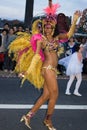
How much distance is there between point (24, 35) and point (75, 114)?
6.72 ft

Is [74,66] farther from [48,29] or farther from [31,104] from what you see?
[48,29]

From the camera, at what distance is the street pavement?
288 inches

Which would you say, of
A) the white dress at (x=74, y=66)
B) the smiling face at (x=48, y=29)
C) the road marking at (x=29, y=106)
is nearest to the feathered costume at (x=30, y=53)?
the smiling face at (x=48, y=29)

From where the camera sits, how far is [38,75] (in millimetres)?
7039

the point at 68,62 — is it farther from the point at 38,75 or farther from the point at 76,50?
the point at 38,75

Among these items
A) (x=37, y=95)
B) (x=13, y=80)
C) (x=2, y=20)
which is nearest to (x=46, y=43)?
(x=37, y=95)

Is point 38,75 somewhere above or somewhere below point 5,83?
above

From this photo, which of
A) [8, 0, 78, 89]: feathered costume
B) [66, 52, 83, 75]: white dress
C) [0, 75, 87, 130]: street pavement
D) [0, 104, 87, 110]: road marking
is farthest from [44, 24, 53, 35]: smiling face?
[66, 52, 83, 75]: white dress

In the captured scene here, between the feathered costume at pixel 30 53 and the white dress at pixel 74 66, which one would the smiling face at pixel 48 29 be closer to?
the feathered costume at pixel 30 53

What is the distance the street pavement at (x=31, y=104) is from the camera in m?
7.31

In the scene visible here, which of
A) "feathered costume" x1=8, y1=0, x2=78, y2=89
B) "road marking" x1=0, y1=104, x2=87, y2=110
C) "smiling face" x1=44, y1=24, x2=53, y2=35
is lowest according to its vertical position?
"road marking" x1=0, y1=104, x2=87, y2=110

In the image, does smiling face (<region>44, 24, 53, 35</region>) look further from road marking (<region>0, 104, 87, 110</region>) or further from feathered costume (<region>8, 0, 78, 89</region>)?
road marking (<region>0, 104, 87, 110</region>)

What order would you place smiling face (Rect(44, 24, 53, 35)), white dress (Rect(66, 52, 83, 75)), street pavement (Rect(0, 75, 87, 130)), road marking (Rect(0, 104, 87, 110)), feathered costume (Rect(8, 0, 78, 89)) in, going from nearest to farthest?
smiling face (Rect(44, 24, 53, 35))
feathered costume (Rect(8, 0, 78, 89))
street pavement (Rect(0, 75, 87, 130))
road marking (Rect(0, 104, 87, 110))
white dress (Rect(66, 52, 83, 75))

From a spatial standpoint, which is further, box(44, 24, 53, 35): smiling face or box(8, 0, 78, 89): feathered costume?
box(8, 0, 78, 89): feathered costume
